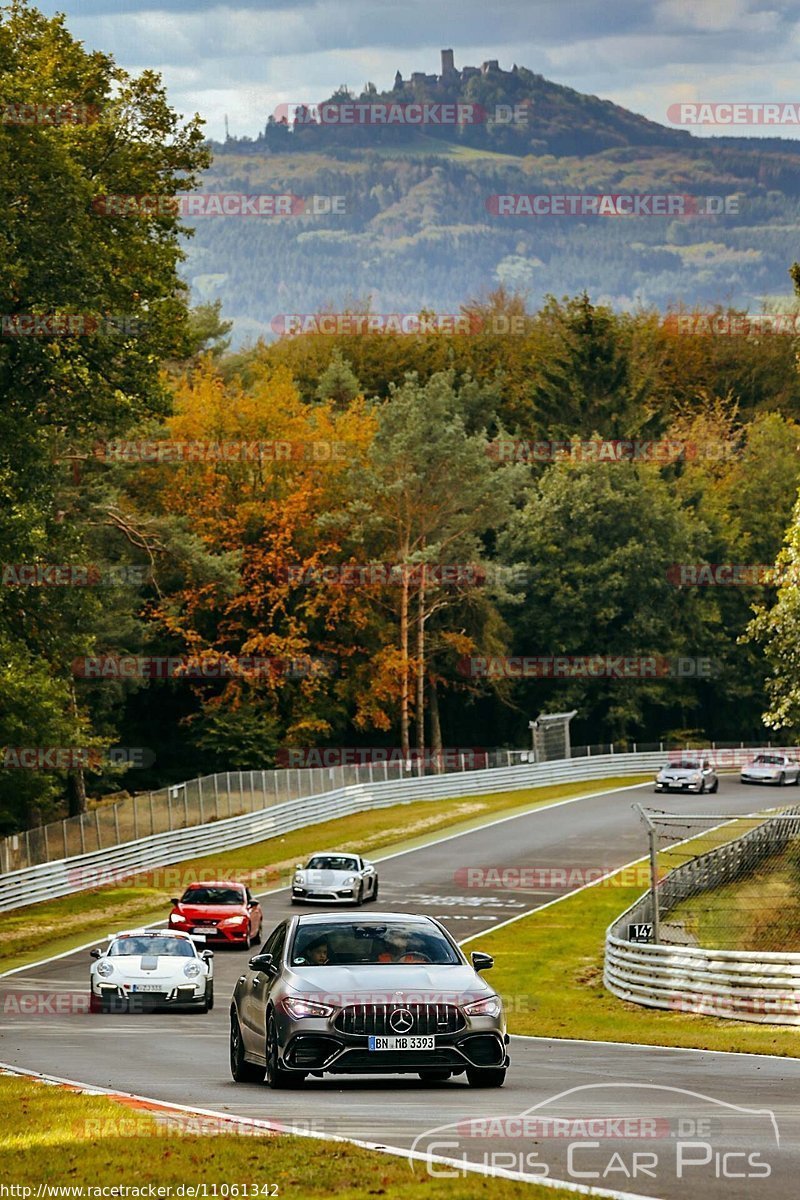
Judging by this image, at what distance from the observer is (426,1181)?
9.20 meters

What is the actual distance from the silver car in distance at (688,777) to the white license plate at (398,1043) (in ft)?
178

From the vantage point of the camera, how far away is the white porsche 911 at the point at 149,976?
85.9ft

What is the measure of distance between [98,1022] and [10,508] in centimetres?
1672

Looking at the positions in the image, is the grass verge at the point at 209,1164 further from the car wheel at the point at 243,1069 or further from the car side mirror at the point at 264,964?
the car wheel at the point at 243,1069

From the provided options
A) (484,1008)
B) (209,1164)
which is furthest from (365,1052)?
(209,1164)

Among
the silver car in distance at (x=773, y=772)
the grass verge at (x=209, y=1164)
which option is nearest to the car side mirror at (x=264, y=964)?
the grass verge at (x=209, y=1164)

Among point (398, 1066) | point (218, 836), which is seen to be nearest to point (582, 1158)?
point (398, 1066)

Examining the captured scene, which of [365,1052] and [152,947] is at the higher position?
[365,1052]

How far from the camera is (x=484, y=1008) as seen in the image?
1354cm

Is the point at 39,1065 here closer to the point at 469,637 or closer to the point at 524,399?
the point at 469,637

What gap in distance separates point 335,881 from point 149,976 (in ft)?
55.5

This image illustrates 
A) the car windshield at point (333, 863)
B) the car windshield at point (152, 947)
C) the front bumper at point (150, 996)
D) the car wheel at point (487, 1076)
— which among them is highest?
the car wheel at point (487, 1076)

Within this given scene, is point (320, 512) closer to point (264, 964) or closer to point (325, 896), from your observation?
point (325, 896)

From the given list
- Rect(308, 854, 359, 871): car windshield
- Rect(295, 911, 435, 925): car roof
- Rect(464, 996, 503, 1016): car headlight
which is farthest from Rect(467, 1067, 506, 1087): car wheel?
Rect(308, 854, 359, 871): car windshield
